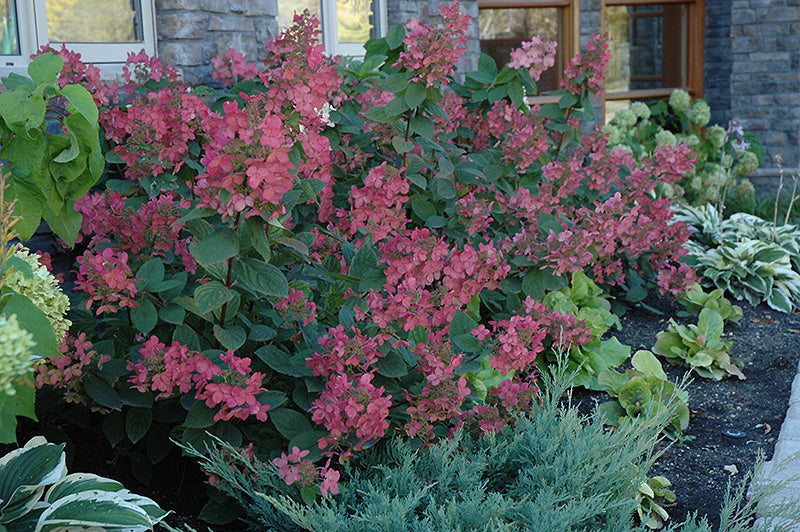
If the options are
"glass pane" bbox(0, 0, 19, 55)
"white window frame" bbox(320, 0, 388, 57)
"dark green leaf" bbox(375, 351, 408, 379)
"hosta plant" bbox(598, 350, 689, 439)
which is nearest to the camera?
"dark green leaf" bbox(375, 351, 408, 379)

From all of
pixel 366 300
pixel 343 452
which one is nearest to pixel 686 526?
pixel 343 452

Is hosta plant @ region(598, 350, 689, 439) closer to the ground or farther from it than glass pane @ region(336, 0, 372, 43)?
closer to the ground

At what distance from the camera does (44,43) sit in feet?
10.2

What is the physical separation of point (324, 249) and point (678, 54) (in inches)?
237

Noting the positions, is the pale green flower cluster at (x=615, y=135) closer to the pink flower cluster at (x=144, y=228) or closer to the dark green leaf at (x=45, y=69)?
the pink flower cluster at (x=144, y=228)

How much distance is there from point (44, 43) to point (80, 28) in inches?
9.4

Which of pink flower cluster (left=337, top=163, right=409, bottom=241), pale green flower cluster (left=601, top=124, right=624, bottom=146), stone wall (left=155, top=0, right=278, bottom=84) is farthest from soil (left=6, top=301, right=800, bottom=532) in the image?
pale green flower cluster (left=601, top=124, right=624, bottom=146)

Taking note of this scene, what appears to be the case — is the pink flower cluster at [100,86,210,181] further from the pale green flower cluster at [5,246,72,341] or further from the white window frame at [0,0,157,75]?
the white window frame at [0,0,157,75]

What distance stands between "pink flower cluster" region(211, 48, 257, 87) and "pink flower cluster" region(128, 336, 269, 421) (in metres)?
1.88

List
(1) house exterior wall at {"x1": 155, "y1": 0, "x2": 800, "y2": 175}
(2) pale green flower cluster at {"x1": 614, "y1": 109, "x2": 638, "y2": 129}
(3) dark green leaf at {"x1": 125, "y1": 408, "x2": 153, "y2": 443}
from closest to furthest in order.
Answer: (3) dark green leaf at {"x1": 125, "y1": 408, "x2": 153, "y2": 443} → (2) pale green flower cluster at {"x1": 614, "y1": 109, "x2": 638, "y2": 129} → (1) house exterior wall at {"x1": 155, "y1": 0, "x2": 800, "y2": 175}

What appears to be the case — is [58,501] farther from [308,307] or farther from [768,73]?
[768,73]

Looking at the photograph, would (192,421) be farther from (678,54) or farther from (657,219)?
(678,54)

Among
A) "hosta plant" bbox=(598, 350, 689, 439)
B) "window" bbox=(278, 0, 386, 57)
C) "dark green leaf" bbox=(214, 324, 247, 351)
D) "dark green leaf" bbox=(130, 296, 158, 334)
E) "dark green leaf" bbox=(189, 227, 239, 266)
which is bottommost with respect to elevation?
"hosta plant" bbox=(598, 350, 689, 439)

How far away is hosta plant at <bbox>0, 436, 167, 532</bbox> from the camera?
5.17ft
